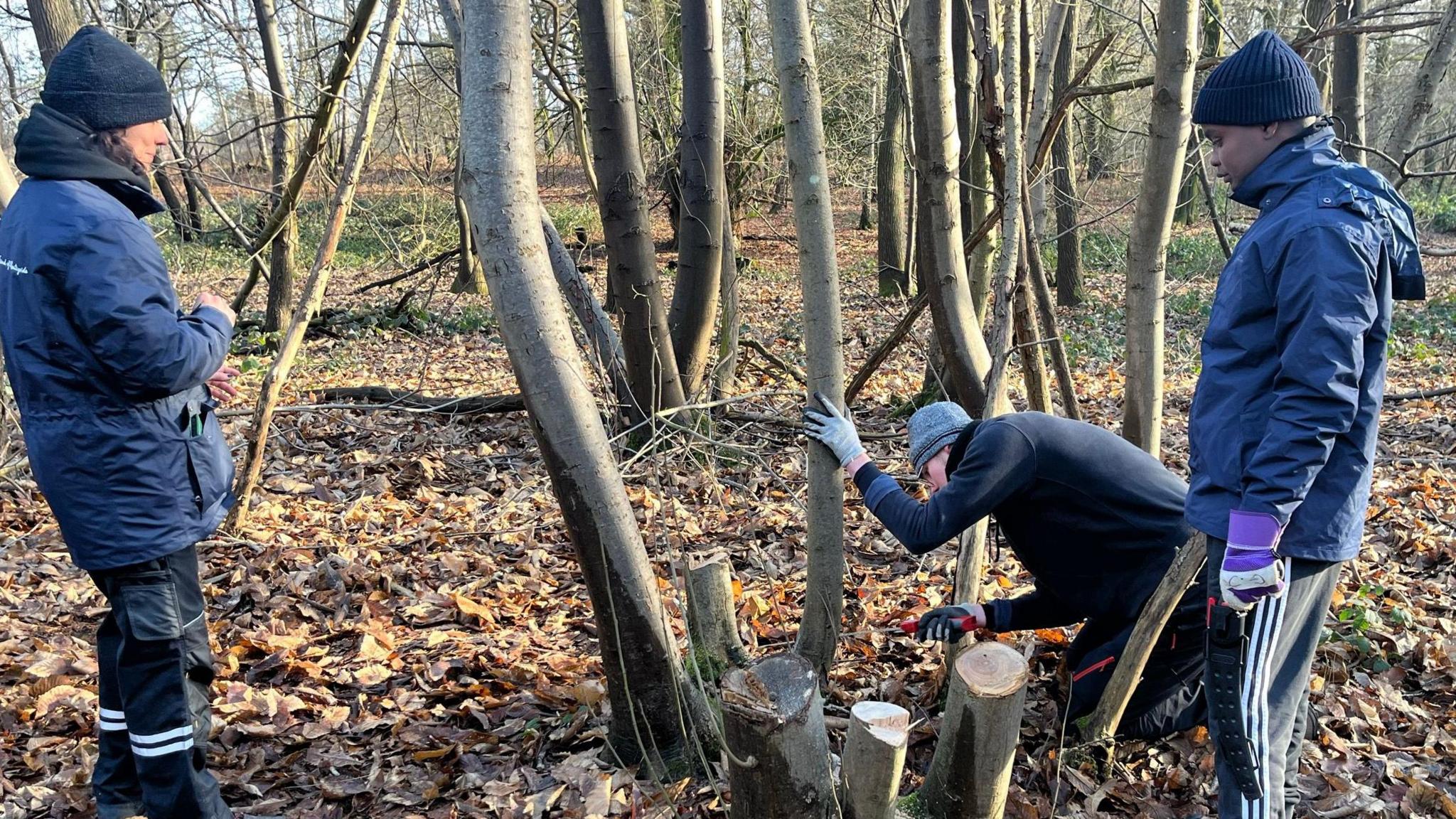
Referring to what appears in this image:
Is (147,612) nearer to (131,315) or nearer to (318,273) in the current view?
(131,315)

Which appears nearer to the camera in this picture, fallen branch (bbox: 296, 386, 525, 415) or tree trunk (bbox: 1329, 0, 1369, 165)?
fallen branch (bbox: 296, 386, 525, 415)

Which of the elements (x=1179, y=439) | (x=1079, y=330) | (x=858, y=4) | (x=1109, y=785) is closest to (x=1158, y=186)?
(x=1109, y=785)

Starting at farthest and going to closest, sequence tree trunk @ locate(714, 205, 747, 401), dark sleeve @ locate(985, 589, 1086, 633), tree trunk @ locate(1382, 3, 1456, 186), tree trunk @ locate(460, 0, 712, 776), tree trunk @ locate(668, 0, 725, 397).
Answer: tree trunk @ locate(714, 205, 747, 401) → tree trunk @ locate(668, 0, 725, 397) → tree trunk @ locate(1382, 3, 1456, 186) → dark sleeve @ locate(985, 589, 1086, 633) → tree trunk @ locate(460, 0, 712, 776)

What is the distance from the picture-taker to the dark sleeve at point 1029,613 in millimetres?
3252

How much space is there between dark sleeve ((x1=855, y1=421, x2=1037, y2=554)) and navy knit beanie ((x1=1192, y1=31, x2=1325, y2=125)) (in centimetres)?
107

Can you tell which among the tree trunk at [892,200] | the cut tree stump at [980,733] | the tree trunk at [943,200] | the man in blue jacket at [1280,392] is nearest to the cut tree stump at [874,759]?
Answer: the cut tree stump at [980,733]

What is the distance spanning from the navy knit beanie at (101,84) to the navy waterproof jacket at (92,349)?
0.18 ft

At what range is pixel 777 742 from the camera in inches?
93.4

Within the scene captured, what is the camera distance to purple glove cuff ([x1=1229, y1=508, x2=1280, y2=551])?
2.20 m

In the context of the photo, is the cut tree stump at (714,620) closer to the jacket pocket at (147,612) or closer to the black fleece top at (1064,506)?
the black fleece top at (1064,506)

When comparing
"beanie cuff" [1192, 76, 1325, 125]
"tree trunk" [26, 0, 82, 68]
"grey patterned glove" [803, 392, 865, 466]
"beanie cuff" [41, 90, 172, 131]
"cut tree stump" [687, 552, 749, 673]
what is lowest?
"cut tree stump" [687, 552, 749, 673]

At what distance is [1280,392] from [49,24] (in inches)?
418

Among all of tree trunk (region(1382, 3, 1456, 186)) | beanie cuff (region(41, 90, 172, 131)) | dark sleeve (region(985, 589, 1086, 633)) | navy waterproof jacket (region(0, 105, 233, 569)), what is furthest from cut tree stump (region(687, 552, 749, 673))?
tree trunk (region(1382, 3, 1456, 186))

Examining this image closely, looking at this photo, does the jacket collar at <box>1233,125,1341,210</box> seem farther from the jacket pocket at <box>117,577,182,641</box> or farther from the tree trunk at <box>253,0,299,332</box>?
the tree trunk at <box>253,0,299,332</box>
